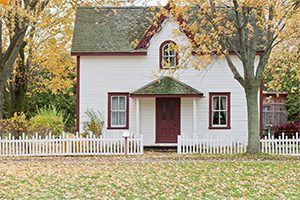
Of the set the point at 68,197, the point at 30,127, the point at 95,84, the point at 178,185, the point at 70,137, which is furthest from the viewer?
the point at 95,84

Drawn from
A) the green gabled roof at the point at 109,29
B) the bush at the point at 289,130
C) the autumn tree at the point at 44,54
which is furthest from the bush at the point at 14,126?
the bush at the point at 289,130

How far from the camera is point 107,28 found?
85.1ft

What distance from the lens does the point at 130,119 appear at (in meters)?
25.1

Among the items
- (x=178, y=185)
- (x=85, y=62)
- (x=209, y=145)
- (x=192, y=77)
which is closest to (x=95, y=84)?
(x=85, y=62)

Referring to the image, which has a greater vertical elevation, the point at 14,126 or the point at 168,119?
the point at 168,119

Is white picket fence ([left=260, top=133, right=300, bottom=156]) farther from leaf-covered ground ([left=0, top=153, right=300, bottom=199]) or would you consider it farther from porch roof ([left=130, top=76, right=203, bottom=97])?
porch roof ([left=130, top=76, right=203, bottom=97])

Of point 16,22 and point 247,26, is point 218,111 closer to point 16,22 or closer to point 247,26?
point 247,26

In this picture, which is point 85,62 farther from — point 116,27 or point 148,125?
point 148,125

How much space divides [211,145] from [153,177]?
8.09 metres

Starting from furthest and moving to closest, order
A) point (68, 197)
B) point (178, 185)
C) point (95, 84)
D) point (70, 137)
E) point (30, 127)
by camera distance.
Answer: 1. point (95, 84)
2. point (30, 127)
3. point (70, 137)
4. point (178, 185)
5. point (68, 197)

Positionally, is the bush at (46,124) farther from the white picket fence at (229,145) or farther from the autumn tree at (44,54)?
the white picket fence at (229,145)

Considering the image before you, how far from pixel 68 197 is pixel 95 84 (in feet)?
47.6

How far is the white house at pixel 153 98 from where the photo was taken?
81.7 ft

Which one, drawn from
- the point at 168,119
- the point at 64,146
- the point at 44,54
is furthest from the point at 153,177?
the point at 44,54
